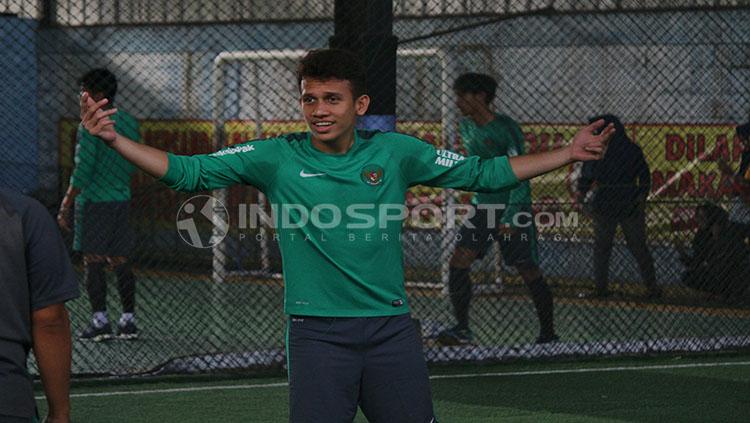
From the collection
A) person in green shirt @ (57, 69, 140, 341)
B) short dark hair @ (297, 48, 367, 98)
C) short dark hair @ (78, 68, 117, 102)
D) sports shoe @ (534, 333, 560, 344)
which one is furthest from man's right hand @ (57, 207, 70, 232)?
short dark hair @ (297, 48, 367, 98)

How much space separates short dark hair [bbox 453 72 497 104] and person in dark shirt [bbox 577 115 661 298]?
1.41 metres

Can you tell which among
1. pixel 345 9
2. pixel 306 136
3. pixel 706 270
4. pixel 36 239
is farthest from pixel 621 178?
pixel 36 239

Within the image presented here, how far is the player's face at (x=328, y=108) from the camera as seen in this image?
5.08 m

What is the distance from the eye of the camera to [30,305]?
12.4ft

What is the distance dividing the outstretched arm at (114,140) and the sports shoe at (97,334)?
531 centimetres

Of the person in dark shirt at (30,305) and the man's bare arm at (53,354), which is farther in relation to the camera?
the man's bare arm at (53,354)

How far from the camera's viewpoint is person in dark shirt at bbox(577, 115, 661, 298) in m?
11.0

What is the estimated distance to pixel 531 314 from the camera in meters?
11.4

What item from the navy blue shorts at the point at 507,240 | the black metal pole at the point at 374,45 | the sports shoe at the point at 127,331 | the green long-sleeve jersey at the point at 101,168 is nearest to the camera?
the black metal pole at the point at 374,45

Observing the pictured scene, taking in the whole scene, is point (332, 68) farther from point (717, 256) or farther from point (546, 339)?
point (717, 256)

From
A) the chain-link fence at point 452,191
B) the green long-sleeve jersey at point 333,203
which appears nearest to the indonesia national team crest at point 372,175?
the green long-sleeve jersey at point 333,203

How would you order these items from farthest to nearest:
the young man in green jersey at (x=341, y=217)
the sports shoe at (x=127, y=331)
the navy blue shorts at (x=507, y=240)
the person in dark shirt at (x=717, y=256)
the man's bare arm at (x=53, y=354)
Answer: the person in dark shirt at (x=717, y=256) → the sports shoe at (x=127, y=331) → the navy blue shorts at (x=507, y=240) → the young man in green jersey at (x=341, y=217) → the man's bare arm at (x=53, y=354)

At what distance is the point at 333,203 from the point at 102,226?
17.6 ft

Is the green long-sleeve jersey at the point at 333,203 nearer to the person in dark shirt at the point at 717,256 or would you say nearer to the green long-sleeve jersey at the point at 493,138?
the green long-sleeve jersey at the point at 493,138
